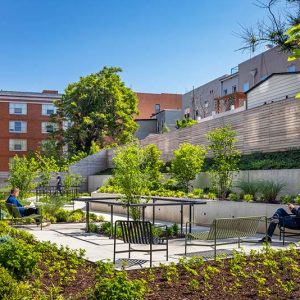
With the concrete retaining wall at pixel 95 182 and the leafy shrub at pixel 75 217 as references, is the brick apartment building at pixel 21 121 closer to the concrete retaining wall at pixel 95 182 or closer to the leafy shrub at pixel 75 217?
the concrete retaining wall at pixel 95 182

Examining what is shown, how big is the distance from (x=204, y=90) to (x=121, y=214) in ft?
105

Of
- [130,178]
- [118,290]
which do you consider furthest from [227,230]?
[118,290]

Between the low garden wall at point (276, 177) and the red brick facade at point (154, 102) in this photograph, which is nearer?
the low garden wall at point (276, 177)

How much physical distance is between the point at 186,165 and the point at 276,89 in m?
8.03

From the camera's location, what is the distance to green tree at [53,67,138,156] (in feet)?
158

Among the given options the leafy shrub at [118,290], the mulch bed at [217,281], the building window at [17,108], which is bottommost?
the mulch bed at [217,281]

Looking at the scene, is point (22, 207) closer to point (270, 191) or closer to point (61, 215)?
point (61, 215)

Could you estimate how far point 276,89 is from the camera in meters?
26.4

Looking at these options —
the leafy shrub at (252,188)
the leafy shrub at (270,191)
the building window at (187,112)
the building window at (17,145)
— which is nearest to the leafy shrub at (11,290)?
the leafy shrub at (270,191)

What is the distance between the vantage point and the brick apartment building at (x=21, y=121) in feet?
213

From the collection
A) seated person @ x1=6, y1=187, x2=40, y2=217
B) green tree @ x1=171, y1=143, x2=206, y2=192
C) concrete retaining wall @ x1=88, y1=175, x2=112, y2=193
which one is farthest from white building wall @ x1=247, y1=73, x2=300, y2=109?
seated person @ x1=6, y1=187, x2=40, y2=217

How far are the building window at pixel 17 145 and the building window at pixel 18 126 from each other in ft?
4.58

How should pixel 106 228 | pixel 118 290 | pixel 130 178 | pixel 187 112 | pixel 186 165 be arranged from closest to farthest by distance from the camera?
pixel 118 290 → pixel 130 178 → pixel 106 228 → pixel 186 165 → pixel 187 112

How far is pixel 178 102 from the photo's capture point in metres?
76.1
